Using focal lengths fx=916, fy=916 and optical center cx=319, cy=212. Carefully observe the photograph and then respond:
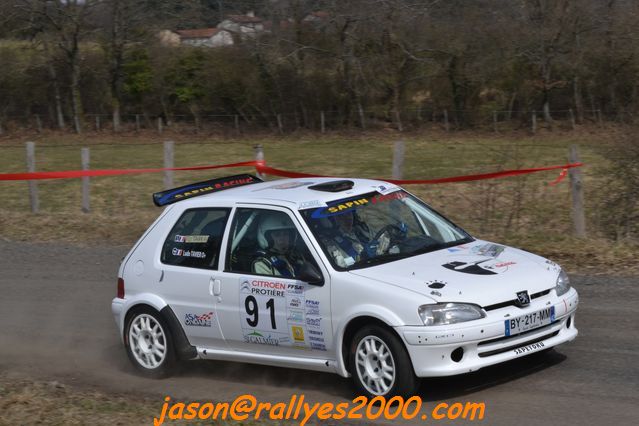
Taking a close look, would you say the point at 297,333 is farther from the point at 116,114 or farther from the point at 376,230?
the point at 116,114

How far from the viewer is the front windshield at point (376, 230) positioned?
7055 mm

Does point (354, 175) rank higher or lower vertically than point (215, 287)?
lower

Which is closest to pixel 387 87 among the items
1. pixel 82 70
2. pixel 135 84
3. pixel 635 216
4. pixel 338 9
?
pixel 338 9

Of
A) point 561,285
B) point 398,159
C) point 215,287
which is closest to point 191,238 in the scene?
point 215,287

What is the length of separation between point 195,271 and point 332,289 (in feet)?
4.80

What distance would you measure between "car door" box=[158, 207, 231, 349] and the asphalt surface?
495 millimetres

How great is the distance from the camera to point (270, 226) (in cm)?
739

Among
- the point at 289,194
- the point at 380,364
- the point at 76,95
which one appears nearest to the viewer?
the point at 380,364

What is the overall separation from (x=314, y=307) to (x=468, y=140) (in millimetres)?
29165

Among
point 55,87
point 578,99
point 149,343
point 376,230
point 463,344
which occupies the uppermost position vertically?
point 55,87

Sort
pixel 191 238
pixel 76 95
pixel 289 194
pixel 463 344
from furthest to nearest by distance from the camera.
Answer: pixel 76 95 → pixel 191 238 → pixel 289 194 → pixel 463 344

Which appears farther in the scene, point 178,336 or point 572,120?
point 572,120

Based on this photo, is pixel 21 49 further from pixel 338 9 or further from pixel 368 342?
pixel 368 342

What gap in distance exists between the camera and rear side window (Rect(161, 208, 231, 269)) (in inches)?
301
